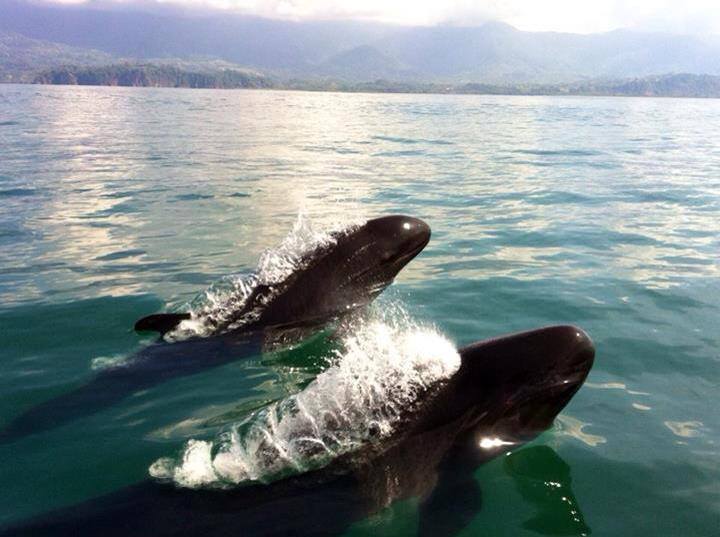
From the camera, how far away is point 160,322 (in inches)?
404

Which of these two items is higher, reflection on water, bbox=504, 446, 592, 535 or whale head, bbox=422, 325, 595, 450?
whale head, bbox=422, 325, 595, 450

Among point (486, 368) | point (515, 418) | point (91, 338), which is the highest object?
point (486, 368)

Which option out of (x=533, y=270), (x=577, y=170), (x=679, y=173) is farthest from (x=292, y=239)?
(x=679, y=173)

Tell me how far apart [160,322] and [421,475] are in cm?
506

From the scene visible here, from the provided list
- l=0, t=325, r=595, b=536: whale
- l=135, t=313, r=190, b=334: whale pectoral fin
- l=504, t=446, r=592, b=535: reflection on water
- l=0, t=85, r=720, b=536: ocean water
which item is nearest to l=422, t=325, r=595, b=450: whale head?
l=0, t=325, r=595, b=536: whale

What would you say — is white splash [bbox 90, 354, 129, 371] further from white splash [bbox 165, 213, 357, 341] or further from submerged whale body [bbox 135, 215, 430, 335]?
submerged whale body [bbox 135, 215, 430, 335]

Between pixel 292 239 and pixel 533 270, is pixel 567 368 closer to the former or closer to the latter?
pixel 292 239

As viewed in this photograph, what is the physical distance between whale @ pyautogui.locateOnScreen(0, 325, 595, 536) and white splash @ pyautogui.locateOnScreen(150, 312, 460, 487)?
113 mm

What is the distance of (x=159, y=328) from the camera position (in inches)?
409

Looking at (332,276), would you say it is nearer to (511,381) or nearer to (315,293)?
(315,293)

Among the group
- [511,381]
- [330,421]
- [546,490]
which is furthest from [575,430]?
[330,421]

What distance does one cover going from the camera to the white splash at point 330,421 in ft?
22.3

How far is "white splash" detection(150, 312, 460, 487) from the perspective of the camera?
6.80 meters

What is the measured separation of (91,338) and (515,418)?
716 cm
